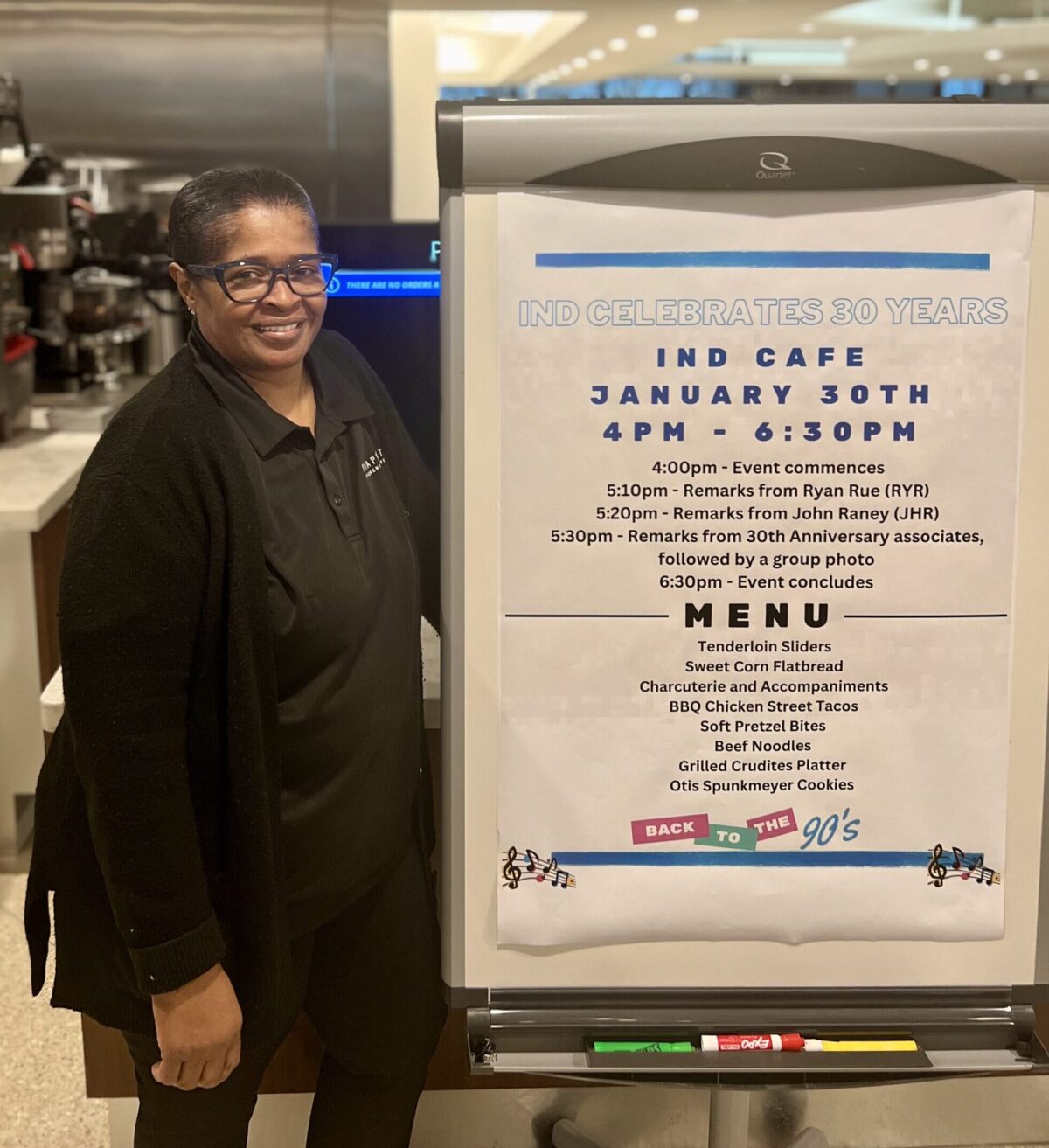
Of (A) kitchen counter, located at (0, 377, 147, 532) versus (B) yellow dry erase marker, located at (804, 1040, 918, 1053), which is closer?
(B) yellow dry erase marker, located at (804, 1040, 918, 1053)

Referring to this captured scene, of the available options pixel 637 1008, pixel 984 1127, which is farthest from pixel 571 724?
pixel 984 1127

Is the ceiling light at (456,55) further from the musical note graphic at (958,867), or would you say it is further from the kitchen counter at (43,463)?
the musical note graphic at (958,867)

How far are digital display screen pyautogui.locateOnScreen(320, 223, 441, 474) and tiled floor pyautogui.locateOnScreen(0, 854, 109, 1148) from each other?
4.52ft

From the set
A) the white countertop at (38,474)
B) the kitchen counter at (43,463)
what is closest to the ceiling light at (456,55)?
the kitchen counter at (43,463)

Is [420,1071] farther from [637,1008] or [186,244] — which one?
[186,244]

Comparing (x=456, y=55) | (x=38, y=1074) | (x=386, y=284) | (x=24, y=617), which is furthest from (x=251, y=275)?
(x=456, y=55)

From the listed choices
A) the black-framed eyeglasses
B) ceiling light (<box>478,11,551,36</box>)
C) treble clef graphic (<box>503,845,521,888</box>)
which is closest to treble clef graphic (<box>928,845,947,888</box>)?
treble clef graphic (<box>503,845,521,888</box>)

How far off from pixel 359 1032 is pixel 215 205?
0.95 m

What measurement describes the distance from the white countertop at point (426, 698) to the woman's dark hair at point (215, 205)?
0.56 meters

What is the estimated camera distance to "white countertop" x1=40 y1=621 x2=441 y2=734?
156 cm

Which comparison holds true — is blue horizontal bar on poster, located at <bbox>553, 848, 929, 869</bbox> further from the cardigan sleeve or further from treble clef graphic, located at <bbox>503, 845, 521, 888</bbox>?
the cardigan sleeve

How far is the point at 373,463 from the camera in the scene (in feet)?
4.46

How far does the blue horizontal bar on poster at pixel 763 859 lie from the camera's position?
133 cm

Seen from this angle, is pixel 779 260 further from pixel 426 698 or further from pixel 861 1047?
pixel 861 1047
